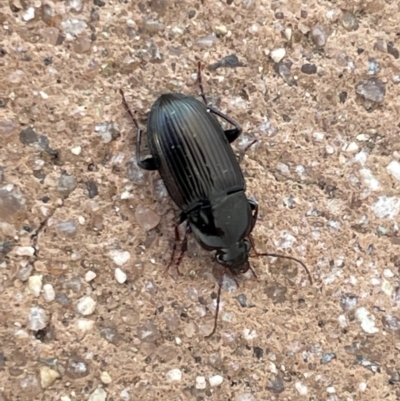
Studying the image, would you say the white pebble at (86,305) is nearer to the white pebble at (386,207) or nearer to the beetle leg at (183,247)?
the beetle leg at (183,247)

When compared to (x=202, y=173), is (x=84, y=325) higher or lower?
lower

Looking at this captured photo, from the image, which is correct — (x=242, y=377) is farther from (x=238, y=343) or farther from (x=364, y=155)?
(x=364, y=155)

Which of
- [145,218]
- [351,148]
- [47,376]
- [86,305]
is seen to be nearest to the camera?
[47,376]

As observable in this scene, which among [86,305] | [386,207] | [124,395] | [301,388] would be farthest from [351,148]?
[124,395]

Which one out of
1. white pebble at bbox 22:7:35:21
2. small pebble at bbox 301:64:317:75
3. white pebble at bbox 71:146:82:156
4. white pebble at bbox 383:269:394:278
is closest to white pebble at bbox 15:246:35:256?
white pebble at bbox 71:146:82:156

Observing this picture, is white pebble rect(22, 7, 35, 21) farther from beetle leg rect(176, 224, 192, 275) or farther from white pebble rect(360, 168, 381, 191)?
white pebble rect(360, 168, 381, 191)

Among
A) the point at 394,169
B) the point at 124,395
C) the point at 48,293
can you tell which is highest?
the point at 394,169

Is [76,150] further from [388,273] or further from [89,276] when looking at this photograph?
[388,273]
